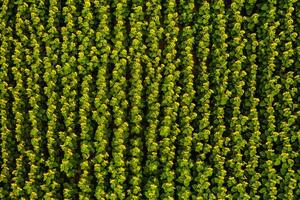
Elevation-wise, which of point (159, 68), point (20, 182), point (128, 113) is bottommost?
point (20, 182)

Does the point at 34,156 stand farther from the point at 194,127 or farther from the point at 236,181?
the point at 236,181

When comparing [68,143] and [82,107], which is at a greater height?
[82,107]

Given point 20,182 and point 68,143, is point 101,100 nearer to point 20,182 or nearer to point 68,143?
point 68,143

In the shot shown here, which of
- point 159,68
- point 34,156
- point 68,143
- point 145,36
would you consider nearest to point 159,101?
point 159,68

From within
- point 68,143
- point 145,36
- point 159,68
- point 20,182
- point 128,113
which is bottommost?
point 20,182

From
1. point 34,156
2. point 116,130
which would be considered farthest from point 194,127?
point 34,156

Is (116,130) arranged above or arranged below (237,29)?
below
